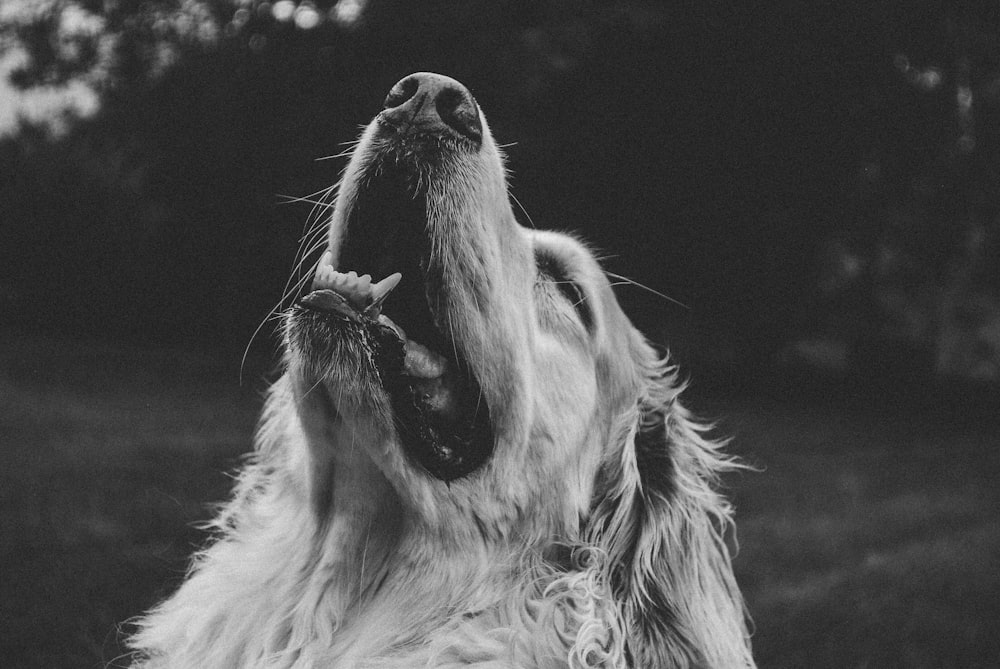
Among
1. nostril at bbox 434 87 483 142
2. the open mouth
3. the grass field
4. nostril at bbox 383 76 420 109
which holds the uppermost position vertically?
nostril at bbox 383 76 420 109

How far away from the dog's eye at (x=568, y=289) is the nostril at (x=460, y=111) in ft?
1.96

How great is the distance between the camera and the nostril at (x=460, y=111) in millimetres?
2443

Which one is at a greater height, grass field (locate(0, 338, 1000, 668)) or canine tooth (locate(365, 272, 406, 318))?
canine tooth (locate(365, 272, 406, 318))

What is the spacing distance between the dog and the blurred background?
2.22 meters

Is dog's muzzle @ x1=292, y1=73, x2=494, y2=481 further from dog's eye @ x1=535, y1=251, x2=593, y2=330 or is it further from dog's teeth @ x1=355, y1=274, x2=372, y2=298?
dog's eye @ x1=535, y1=251, x2=593, y2=330

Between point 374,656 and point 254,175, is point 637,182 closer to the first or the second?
point 254,175

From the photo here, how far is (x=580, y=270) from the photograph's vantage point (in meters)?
2.99

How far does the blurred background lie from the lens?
20.7 feet

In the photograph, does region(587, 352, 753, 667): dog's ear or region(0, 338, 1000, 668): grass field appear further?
region(0, 338, 1000, 668): grass field

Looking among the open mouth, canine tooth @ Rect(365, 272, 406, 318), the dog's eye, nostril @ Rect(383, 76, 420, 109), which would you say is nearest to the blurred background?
the dog's eye

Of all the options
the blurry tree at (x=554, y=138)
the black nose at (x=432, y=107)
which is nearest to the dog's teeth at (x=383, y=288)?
the black nose at (x=432, y=107)

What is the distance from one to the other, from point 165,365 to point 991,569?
9581 millimetres

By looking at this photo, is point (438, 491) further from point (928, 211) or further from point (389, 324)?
point (928, 211)

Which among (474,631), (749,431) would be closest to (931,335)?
(749,431)
